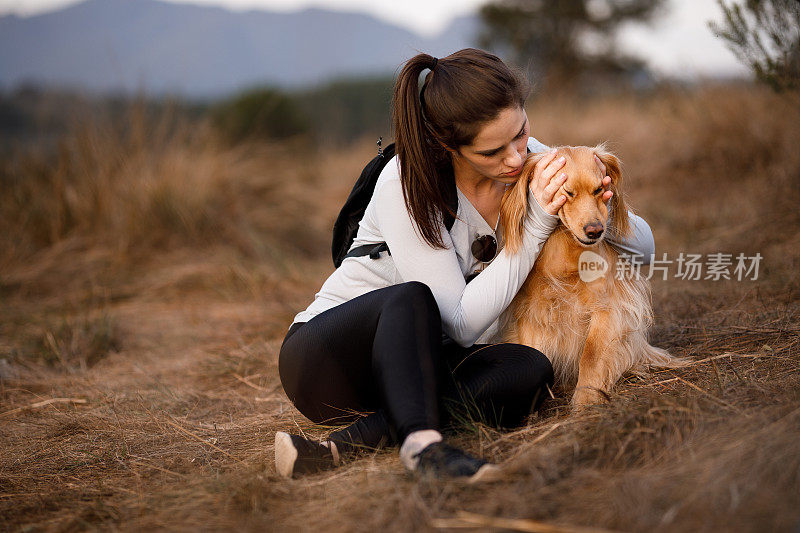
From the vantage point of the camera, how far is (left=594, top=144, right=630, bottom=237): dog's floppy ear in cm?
265

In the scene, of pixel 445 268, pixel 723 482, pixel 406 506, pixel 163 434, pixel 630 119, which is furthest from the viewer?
pixel 630 119

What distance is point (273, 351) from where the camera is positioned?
4246 mm

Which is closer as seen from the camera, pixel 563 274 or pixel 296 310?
pixel 563 274

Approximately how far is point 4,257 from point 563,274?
18.3 feet

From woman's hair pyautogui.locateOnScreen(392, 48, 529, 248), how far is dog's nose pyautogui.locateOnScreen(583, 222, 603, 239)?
0.52m

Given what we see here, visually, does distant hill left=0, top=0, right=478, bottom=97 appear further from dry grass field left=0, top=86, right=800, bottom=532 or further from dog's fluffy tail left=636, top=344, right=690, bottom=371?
dog's fluffy tail left=636, top=344, right=690, bottom=371

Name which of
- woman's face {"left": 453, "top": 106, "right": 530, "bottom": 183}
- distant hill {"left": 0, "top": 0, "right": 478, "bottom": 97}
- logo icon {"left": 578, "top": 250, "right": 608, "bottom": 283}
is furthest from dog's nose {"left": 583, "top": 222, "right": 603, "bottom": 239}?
distant hill {"left": 0, "top": 0, "right": 478, "bottom": 97}

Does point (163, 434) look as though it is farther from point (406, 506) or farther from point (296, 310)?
point (296, 310)

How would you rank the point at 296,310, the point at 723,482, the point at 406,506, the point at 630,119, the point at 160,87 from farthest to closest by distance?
the point at 630,119, the point at 160,87, the point at 296,310, the point at 406,506, the point at 723,482

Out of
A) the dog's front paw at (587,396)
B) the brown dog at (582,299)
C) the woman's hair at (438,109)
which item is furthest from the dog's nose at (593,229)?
the dog's front paw at (587,396)

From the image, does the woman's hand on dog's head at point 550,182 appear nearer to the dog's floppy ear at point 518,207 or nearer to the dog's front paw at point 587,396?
the dog's floppy ear at point 518,207

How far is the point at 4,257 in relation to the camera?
6.21 metres

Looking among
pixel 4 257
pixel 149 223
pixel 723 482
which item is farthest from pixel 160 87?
pixel 723 482

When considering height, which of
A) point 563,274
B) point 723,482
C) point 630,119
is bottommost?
point 723,482
